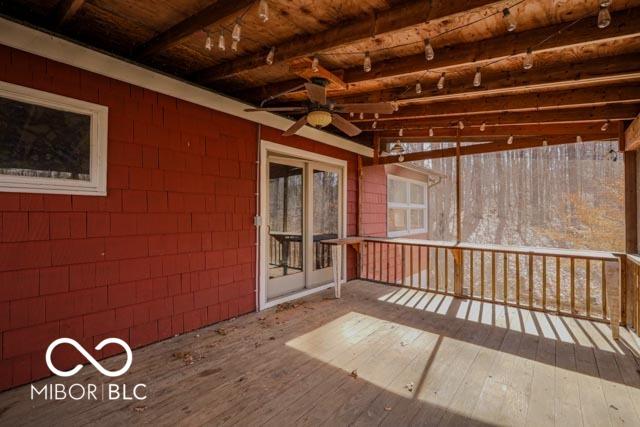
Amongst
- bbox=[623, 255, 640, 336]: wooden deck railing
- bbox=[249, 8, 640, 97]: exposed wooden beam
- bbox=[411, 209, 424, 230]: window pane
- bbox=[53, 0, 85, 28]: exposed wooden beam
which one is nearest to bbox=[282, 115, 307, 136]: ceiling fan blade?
bbox=[249, 8, 640, 97]: exposed wooden beam

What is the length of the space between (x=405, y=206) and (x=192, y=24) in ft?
22.6

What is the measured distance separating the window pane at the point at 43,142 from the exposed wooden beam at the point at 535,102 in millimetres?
3685

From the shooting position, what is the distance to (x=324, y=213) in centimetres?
537

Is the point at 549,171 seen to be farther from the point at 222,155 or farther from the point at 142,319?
the point at 142,319

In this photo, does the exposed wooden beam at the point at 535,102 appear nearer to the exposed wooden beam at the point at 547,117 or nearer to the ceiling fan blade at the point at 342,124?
the exposed wooden beam at the point at 547,117

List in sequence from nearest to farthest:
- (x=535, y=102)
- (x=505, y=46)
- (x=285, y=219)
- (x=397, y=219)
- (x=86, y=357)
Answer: (x=505, y=46)
(x=86, y=357)
(x=535, y=102)
(x=285, y=219)
(x=397, y=219)

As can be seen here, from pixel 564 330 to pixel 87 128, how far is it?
5.40 meters

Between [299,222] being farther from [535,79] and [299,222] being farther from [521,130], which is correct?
[521,130]

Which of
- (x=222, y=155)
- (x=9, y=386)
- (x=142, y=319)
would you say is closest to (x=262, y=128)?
(x=222, y=155)

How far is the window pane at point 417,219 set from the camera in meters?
8.66

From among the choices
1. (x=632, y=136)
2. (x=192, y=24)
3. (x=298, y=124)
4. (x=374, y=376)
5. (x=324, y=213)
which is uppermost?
(x=192, y=24)

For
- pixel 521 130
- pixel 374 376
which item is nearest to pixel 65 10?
pixel 374 376

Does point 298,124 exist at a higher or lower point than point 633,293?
higher

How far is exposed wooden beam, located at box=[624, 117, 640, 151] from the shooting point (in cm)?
312
